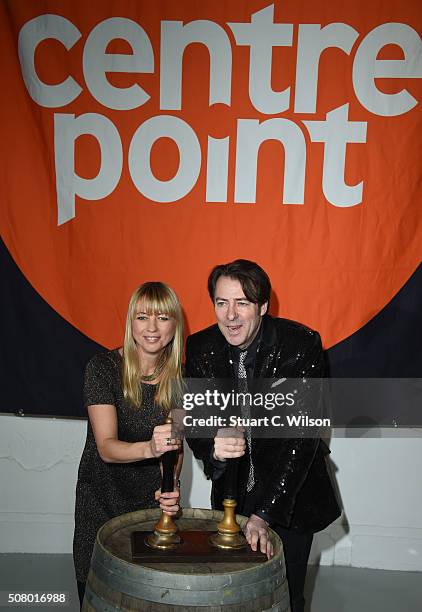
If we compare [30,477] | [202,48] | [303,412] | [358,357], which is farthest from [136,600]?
[202,48]

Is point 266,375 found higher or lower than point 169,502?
higher

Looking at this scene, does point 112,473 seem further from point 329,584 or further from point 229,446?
point 329,584

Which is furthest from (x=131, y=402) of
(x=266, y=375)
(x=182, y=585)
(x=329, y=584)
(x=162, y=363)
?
(x=329, y=584)

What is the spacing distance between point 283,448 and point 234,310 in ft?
1.32

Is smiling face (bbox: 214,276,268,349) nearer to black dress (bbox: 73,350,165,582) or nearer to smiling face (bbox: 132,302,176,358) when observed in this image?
smiling face (bbox: 132,302,176,358)

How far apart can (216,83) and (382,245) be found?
97cm

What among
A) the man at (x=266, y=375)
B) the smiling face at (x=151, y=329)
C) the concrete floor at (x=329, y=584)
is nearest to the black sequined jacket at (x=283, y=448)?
the man at (x=266, y=375)

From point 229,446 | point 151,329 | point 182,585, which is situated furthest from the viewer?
point 151,329

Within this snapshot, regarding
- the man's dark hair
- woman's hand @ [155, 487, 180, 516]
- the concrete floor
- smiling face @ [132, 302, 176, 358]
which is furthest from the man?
the concrete floor

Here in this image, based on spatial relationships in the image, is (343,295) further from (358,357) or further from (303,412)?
(303,412)

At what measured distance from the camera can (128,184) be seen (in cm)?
289

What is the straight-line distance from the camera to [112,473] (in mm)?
1983

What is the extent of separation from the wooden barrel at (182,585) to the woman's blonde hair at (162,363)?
485 mm

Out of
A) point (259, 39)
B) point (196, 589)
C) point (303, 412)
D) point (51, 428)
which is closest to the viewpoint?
point (196, 589)
